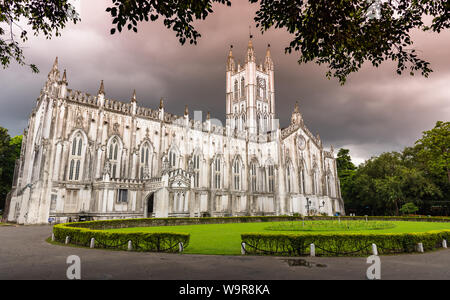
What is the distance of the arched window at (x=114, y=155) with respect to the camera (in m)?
33.5

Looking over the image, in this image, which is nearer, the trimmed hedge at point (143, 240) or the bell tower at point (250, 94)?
the trimmed hedge at point (143, 240)

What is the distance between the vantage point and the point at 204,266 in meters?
9.12

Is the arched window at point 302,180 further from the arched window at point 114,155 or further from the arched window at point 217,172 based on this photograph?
the arched window at point 114,155

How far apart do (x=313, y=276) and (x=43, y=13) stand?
13.4 metres

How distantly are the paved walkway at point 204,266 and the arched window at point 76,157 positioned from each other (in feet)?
65.6

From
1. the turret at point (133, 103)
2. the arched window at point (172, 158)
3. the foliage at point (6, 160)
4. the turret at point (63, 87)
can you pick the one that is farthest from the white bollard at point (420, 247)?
the foliage at point (6, 160)

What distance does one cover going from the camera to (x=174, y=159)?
131ft

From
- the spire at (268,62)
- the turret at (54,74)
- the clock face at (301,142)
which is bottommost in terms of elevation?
the clock face at (301,142)

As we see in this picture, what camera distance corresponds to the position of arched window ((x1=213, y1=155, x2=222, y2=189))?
144 feet

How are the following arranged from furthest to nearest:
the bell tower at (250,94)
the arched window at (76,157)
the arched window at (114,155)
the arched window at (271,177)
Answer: the bell tower at (250,94) → the arched window at (271,177) → the arched window at (114,155) → the arched window at (76,157)

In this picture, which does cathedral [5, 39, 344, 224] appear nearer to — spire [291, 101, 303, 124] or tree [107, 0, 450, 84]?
spire [291, 101, 303, 124]

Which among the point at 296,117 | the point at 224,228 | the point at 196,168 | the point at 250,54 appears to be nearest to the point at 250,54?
the point at 250,54

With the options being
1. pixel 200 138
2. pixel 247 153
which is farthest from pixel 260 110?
pixel 200 138
